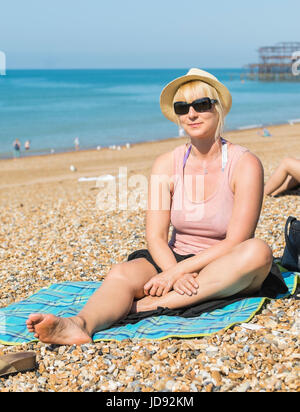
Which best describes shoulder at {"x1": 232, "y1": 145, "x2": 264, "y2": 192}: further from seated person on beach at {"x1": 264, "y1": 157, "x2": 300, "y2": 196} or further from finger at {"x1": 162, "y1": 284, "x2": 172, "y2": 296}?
seated person on beach at {"x1": 264, "y1": 157, "x2": 300, "y2": 196}

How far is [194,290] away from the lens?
3572mm

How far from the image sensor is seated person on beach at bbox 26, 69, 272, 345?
11.5ft

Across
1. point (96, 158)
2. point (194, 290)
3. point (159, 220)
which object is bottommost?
point (96, 158)

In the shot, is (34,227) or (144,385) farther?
(34,227)

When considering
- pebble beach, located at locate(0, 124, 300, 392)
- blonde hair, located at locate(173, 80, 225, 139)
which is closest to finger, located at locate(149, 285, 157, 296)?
pebble beach, located at locate(0, 124, 300, 392)

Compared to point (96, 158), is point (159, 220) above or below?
above

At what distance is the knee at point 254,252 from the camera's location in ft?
11.3

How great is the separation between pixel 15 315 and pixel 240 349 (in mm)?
1893

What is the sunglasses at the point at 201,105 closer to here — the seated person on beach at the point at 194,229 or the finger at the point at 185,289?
the seated person on beach at the point at 194,229

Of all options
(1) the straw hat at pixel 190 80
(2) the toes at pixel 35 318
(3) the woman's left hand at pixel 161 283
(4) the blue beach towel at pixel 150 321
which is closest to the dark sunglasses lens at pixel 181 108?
(1) the straw hat at pixel 190 80

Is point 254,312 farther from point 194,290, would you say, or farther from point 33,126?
point 33,126

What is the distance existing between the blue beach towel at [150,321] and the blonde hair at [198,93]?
1341 millimetres

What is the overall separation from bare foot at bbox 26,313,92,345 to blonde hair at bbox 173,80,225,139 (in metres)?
1.77
